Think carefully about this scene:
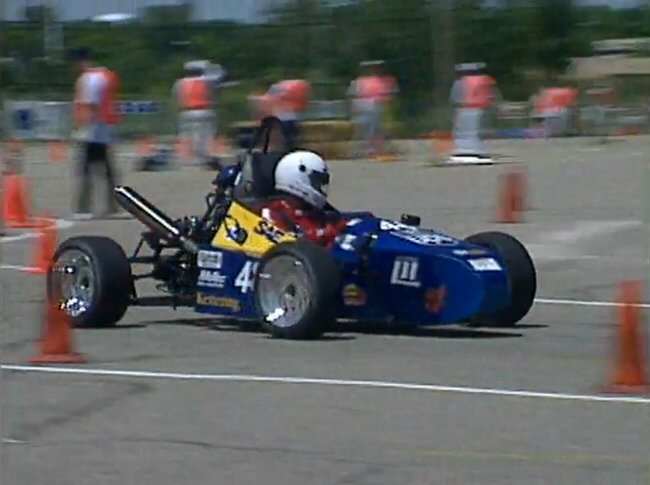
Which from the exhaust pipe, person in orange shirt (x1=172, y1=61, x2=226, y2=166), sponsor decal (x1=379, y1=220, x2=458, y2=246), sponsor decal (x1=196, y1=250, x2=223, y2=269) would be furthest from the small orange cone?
sponsor decal (x1=379, y1=220, x2=458, y2=246)

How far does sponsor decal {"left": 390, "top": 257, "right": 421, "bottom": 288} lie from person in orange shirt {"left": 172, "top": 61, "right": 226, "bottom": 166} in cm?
1635

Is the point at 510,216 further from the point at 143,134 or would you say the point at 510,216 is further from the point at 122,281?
the point at 143,134

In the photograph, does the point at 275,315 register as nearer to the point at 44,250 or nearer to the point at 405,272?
the point at 405,272

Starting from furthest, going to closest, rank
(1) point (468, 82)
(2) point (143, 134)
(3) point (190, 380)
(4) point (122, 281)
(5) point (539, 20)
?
(5) point (539, 20) < (2) point (143, 134) < (1) point (468, 82) < (4) point (122, 281) < (3) point (190, 380)

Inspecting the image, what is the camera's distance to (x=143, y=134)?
39906 mm

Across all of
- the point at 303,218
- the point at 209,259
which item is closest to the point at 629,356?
the point at 303,218

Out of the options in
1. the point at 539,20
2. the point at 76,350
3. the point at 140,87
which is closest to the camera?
the point at 76,350

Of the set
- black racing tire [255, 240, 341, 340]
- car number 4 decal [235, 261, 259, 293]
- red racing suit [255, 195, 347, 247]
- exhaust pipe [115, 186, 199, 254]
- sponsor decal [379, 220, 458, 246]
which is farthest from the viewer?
exhaust pipe [115, 186, 199, 254]

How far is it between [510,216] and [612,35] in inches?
1712

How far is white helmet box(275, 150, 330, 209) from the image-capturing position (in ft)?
45.1

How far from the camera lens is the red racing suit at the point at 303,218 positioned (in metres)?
13.5

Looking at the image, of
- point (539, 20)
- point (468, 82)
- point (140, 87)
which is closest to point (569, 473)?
A: point (468, 82)

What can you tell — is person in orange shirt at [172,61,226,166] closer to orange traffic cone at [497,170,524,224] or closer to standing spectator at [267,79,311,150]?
standing spectator at [267,79,311,150]

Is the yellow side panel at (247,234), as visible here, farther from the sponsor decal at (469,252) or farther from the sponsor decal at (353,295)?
the sponsor decal at (469,252)
